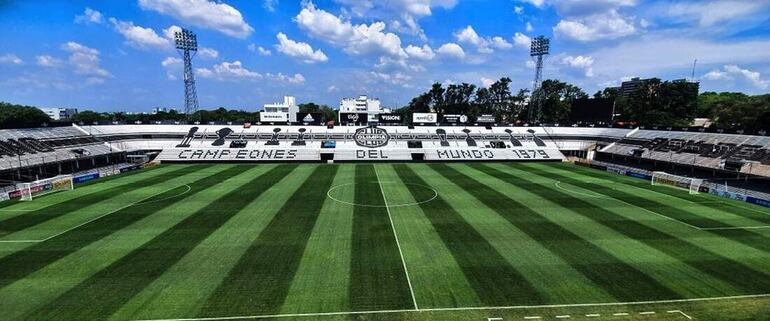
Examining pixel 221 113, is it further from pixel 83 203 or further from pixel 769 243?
pixel 769 243

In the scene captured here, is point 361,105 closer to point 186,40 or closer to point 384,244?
point 186,40

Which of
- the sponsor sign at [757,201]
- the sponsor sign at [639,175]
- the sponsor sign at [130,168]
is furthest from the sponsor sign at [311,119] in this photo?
the sponsor sign at [757,201]

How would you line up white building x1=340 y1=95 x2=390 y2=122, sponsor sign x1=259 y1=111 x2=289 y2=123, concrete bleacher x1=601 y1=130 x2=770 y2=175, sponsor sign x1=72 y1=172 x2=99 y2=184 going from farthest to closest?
white building x1=340 y1=95 x2=390 y2=122
sponsor sign x1=259 y1=111 x2=289 y2=123
concrete bleacher x1=601 y1=130 x2=770 y2=175
sponsor sign x1=72 y1=172 x2=99 y2=184

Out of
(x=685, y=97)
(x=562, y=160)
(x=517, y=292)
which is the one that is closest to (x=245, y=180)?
(x=517, y=292)

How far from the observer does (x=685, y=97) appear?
7762 centimetres

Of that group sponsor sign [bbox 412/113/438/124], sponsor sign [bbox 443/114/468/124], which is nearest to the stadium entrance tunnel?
sponsor sign [bbox 412/113/438/124]

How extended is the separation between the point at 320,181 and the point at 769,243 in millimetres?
34889

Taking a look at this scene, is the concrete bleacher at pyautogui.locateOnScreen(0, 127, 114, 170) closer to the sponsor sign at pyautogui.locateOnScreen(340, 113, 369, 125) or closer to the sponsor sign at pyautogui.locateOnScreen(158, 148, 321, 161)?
the sponsor sign at pyautogui.locateOnScreen(158, 148, 321, 161)

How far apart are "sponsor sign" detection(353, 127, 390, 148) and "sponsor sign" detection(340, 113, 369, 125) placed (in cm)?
316

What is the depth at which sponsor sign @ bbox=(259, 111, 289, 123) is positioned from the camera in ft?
245

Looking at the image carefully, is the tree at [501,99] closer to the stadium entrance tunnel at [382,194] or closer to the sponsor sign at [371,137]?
the sponsor sign at [371,137]

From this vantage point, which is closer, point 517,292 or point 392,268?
point 517,292

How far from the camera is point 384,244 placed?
66.0ft

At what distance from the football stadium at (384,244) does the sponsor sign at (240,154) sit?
1226 cm
